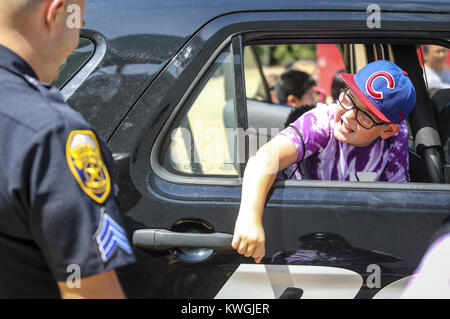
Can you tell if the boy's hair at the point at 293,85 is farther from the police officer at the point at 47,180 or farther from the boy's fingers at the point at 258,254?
the police officer at the point at 47,180

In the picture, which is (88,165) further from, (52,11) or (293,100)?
(293,100)

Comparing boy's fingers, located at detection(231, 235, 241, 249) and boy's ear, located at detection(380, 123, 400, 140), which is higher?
boy's ear, located at detection(380, 123, 400, 140)

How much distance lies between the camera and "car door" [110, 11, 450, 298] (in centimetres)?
150

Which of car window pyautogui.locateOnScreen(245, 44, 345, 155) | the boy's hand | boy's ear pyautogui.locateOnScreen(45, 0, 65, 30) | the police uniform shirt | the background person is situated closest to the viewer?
the police uniform shirt

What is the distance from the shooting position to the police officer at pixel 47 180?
83 centimetres

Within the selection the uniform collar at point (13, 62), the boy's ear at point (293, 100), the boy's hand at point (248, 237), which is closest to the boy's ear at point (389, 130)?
the boy's hand at point (248, 237)

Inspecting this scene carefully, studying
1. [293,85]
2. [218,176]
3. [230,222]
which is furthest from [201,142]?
[293,85]

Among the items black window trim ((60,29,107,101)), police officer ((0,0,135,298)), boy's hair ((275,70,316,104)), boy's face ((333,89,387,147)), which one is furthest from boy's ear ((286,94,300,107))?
police officer ((0,0,135,298))

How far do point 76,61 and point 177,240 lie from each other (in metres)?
0.64

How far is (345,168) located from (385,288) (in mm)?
→ 430

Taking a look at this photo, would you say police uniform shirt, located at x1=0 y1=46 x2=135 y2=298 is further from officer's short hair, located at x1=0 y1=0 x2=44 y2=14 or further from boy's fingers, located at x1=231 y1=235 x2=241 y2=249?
boy's fingers, located at x1=231 y1=235 x2=241 y2=249

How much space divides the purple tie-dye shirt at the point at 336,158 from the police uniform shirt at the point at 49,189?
0.92 metres

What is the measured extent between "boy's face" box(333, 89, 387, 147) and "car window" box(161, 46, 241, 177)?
1.16 ft

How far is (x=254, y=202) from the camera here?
1466 mm
